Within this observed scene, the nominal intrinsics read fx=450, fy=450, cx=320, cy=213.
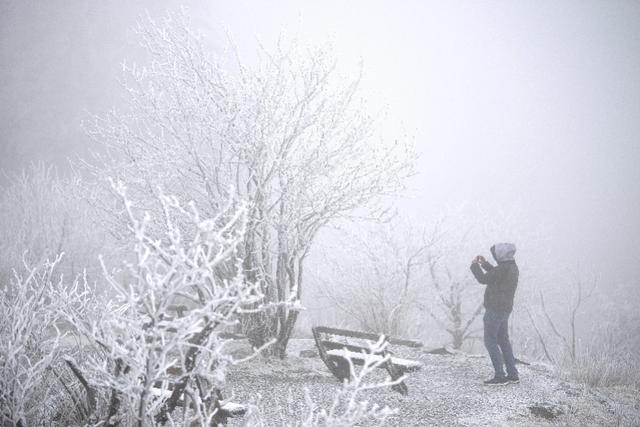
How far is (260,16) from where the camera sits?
10775 centimetres

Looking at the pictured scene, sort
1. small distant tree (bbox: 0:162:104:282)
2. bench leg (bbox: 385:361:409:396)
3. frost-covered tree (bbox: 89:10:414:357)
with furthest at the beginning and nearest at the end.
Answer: small distant tree (bbox: 0:162:104:282)
frost-covered tree (bbox: 89:10:414:357)
bench leg (bbox: 385:361:409:396)

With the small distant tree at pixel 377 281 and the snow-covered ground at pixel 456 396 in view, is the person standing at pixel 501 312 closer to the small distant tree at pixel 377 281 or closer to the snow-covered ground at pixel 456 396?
the snow-covered ground at pixel 456 396

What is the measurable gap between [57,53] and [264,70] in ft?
187

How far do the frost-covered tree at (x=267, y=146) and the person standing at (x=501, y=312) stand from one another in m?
2.05

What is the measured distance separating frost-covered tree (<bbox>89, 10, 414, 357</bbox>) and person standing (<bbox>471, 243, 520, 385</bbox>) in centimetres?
205

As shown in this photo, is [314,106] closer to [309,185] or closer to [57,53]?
[309,185]

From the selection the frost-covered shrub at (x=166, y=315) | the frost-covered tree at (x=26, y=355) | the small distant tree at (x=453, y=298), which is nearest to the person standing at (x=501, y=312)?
the frost-covered shrub at (x=166, y=315)

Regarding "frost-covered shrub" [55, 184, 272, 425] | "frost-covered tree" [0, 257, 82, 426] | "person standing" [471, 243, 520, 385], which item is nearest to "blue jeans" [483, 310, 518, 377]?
"person standing" [471, 243, 520, 385]

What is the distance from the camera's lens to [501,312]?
6.23 metres

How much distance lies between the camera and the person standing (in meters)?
6.20

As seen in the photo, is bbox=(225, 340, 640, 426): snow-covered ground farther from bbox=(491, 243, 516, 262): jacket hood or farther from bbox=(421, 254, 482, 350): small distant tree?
bbox=(421, 254, 482, 350): small distant tree

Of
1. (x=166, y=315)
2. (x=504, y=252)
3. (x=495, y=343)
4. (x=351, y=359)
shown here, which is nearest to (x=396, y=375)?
(x=351, y=359)

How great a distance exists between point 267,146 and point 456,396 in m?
4.26

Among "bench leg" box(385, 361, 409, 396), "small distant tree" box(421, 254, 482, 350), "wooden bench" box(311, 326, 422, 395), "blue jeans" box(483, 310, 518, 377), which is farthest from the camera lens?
"small distant tree" box(421, 254, 482, 350)
